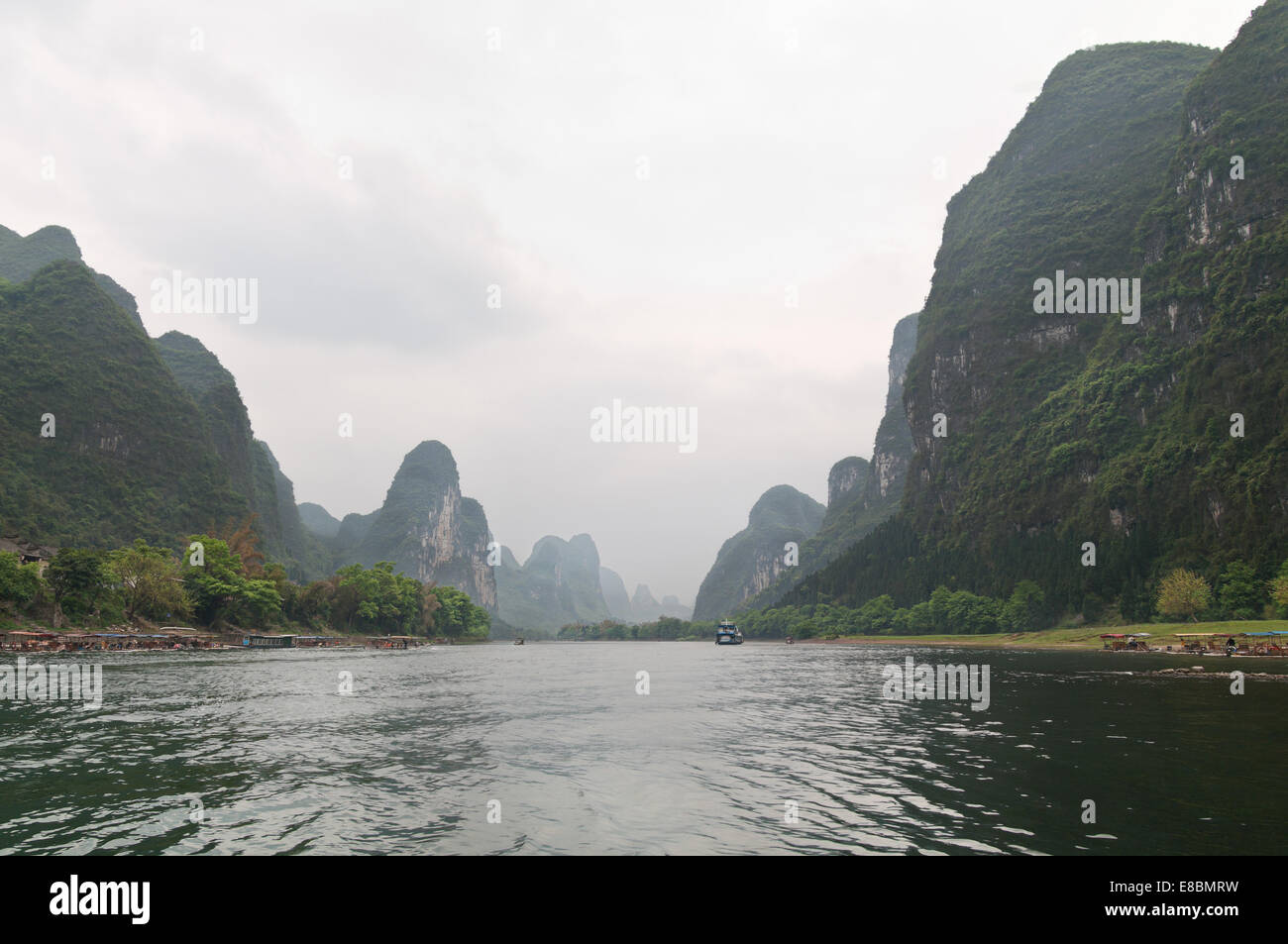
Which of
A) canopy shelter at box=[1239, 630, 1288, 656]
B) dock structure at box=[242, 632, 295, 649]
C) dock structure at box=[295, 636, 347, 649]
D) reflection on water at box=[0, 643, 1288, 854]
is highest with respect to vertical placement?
reflection on water at box=[0, 643, 1288, 854]

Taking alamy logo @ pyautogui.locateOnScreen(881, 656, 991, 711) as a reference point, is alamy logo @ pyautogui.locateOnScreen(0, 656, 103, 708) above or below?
above

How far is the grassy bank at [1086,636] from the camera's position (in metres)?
90.1

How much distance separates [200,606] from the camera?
402ft

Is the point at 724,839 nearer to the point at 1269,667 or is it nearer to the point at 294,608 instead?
the point at 1269,667

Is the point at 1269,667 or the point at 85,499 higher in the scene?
the point at 85,499

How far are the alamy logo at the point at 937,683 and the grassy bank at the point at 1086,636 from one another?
124 feet

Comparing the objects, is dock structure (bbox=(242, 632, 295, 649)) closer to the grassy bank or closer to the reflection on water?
the reflection on water

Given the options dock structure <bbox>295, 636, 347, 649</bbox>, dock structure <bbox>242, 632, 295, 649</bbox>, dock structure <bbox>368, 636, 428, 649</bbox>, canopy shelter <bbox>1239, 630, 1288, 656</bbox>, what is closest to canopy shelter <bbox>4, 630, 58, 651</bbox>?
dock structure <bbox>242, 632, 295, 649</bbox>

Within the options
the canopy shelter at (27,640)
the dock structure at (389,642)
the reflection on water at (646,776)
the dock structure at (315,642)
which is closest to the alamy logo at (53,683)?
the reflection on water at (646,776)
